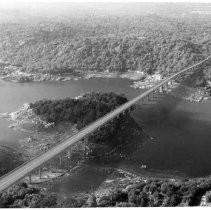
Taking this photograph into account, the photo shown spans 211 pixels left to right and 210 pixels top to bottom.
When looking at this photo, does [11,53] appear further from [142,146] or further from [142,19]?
[142,19]

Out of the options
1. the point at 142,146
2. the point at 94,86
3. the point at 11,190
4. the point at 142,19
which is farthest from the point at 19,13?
the point at 11,190

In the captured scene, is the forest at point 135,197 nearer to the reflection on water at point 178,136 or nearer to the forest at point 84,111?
the reflection on water at point 178,136

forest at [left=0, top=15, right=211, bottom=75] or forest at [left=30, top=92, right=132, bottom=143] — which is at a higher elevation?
forest at [left=0, top=15, right=211, bottom=75]

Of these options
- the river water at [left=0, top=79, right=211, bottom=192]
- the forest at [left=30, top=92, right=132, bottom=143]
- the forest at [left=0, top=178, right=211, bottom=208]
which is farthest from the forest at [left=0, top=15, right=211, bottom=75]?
the forest at [left=0, top=178, right=211, bottom=208]

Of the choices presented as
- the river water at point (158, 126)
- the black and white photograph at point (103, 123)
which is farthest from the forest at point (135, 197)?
the river water at point (158, 126)

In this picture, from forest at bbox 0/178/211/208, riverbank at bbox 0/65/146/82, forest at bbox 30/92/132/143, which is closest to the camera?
forest at bbox 0/178/211/208

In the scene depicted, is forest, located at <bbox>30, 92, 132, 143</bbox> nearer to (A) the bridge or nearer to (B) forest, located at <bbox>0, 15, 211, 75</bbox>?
(A) the bridge
